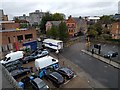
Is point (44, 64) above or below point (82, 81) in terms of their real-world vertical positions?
above

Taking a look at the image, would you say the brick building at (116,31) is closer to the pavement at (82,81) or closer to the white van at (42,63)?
the pavement at (82,81)

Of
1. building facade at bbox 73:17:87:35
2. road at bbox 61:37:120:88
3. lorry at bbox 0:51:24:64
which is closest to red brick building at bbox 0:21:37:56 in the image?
lorry at bbox 0:51:24:64

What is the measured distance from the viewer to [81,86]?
54.9 feet

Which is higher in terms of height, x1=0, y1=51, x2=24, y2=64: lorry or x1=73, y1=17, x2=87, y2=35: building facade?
x1=73, y1=17, x2=87, y2=35: building facade

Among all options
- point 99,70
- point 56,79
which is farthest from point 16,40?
point 99,70

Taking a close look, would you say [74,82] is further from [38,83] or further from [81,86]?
[38,83]

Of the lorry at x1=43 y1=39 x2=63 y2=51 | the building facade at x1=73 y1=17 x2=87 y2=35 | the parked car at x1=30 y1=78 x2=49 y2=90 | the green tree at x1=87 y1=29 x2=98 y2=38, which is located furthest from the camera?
the building facade at x1=73 y1=17 x2=87 y2=35

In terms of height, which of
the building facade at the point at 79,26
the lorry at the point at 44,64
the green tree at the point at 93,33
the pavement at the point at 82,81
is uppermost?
the building facade at the point at 79,26

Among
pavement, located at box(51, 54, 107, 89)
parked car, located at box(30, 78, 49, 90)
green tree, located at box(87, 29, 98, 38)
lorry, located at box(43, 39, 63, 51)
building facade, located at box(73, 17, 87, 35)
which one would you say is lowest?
pavement, located at box(51, 54, 107, 89)

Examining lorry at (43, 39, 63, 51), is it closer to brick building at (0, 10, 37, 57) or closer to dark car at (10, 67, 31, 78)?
brick building at (0, 10, 37, 57)

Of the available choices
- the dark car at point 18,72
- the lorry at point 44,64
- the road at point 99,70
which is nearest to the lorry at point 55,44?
the road at point 99,70

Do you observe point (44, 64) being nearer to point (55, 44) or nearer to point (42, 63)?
point (42, 63)

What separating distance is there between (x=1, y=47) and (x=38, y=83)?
18.9 m

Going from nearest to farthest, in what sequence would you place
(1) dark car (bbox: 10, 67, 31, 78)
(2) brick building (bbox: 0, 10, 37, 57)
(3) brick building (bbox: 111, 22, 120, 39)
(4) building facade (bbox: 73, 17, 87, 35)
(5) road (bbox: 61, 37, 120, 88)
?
(5) road (bbox: 61, 37, 120, 88) → (1) dark car (bbox: 10, 67, 31, 78) → (2) brick building (bbox: 0, 10, 37, 57) → (3) brick building (bbox: 111, 22, 120, 39) → (4) building facade (bbox: 73, 17, 87, 35)
